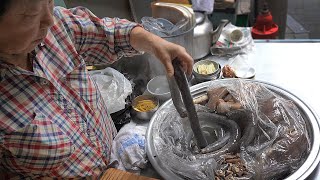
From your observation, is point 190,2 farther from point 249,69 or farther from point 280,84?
point 280,84

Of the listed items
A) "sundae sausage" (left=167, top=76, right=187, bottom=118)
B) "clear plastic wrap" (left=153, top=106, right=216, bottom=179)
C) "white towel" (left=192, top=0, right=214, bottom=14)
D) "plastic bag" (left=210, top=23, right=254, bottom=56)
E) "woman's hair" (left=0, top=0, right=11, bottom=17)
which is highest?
"woman's hair" (left=0, top=0, right=11, bottom=17)

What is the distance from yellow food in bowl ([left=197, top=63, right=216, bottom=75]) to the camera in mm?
1428

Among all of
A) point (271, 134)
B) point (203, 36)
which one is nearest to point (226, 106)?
point (271, 134)

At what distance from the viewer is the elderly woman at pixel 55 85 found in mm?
832

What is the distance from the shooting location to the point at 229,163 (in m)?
1.02

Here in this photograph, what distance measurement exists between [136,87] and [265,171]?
70cm

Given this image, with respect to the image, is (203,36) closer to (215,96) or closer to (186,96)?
(215,96)

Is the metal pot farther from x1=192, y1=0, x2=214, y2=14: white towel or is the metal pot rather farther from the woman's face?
the woman's face

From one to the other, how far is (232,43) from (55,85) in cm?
93

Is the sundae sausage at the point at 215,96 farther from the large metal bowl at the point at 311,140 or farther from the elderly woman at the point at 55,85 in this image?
the elderly woman at the point at 55,85

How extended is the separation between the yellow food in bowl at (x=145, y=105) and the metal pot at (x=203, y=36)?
14.1 inches

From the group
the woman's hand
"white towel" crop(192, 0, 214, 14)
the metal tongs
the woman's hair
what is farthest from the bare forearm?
"white towel" crop(192, 0, 214, 14)

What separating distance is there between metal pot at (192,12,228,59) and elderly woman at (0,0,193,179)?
431 mm

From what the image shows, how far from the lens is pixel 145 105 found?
1317 millimetres
